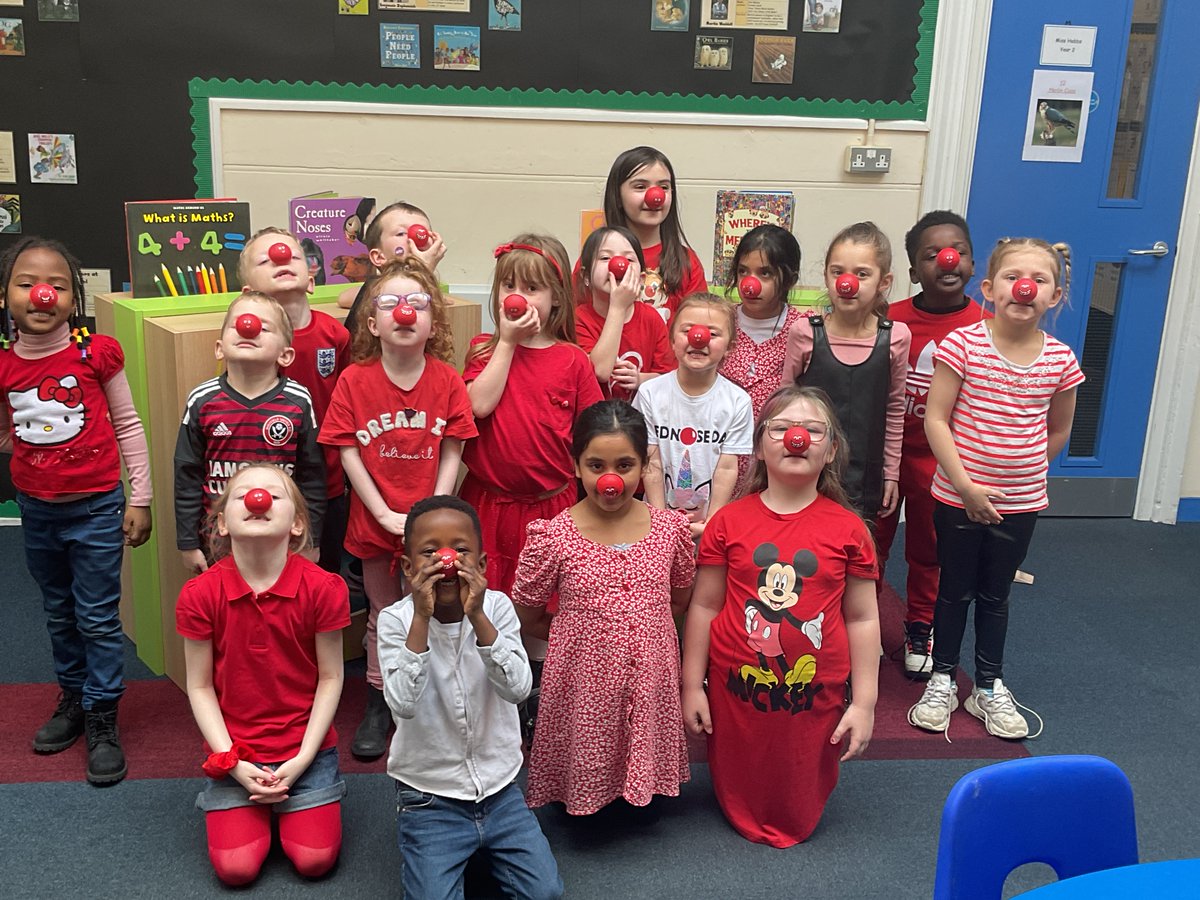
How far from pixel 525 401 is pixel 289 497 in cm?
63

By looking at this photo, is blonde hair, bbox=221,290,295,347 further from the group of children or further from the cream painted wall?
the cream painted wall

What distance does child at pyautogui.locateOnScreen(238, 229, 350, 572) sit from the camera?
9.02 ft

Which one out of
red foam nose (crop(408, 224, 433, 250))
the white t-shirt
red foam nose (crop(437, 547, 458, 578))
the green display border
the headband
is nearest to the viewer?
red foam nose (crop(437, 547, 458, 578))

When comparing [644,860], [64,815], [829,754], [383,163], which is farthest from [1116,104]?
[64,815]

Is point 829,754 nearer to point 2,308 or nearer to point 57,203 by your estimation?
point 2,308

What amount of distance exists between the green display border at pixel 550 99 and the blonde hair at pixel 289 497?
6.36 ft

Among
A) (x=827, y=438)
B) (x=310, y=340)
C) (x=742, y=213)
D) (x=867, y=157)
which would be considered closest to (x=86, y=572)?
(x=310, y=340)

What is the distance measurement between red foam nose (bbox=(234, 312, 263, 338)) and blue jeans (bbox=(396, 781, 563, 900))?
3.38ft

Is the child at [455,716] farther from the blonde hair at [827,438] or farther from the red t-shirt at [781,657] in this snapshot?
the blonde hair at [827,438]

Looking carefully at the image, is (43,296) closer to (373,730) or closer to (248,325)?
(248,325)

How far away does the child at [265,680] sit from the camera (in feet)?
7.65

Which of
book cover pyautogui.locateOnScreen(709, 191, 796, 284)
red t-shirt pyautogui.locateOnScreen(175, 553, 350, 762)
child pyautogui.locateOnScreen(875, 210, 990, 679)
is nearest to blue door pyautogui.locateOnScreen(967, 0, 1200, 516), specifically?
book cover pyautogui.locateOnScreen(709, 191, 796, 284)

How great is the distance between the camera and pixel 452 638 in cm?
225

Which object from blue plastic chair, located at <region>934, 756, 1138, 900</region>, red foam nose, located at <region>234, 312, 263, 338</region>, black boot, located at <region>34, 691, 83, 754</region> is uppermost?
red foam nose, located at <region>234, 312, 263, 338</region>
